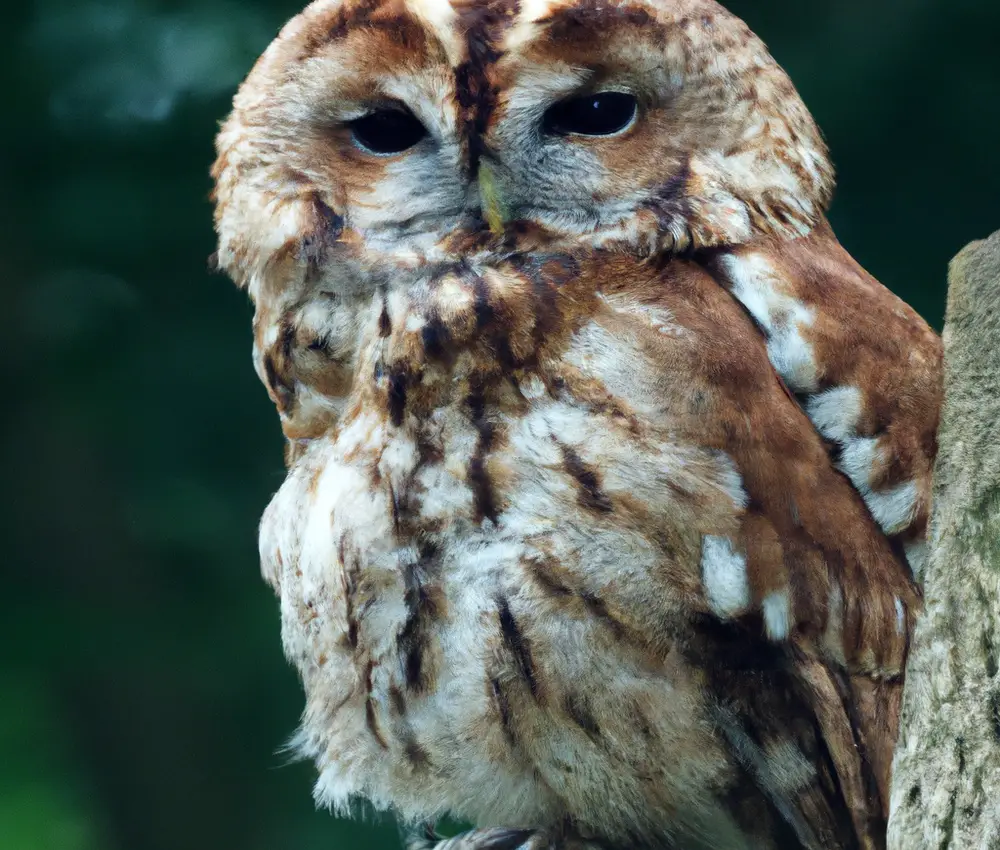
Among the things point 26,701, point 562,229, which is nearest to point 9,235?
point 26,701

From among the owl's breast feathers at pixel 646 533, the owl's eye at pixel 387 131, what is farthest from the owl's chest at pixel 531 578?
the owl's eye at pixel 387 131

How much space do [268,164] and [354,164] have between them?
106 millimetres

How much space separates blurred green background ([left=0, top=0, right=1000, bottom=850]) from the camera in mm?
2279

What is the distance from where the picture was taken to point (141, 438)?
8.22 ft

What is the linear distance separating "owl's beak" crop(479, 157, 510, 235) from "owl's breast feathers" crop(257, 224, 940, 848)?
0.13 ft

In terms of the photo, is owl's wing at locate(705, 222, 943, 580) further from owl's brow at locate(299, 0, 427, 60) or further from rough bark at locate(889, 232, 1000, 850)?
owl's brow at locate(299, 0, 427, 60)

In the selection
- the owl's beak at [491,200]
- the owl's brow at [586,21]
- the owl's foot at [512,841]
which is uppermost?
the owl's brow at [586,21]

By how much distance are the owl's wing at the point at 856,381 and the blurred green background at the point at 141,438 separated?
3.90 ft

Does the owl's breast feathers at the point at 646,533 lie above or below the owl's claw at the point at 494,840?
above

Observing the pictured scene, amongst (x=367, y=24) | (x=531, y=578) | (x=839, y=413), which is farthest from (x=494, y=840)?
(x=367, y=24)

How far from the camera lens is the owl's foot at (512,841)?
1139 millimetres

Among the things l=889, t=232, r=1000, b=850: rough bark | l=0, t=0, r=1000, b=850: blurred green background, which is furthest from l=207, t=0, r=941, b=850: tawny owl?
l=0, t=0, r=1000, b=850: blurred green background

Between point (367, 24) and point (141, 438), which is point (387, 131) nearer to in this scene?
point (367, 24)

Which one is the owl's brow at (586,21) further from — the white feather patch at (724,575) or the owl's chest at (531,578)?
the white feather patch at (724,575)
